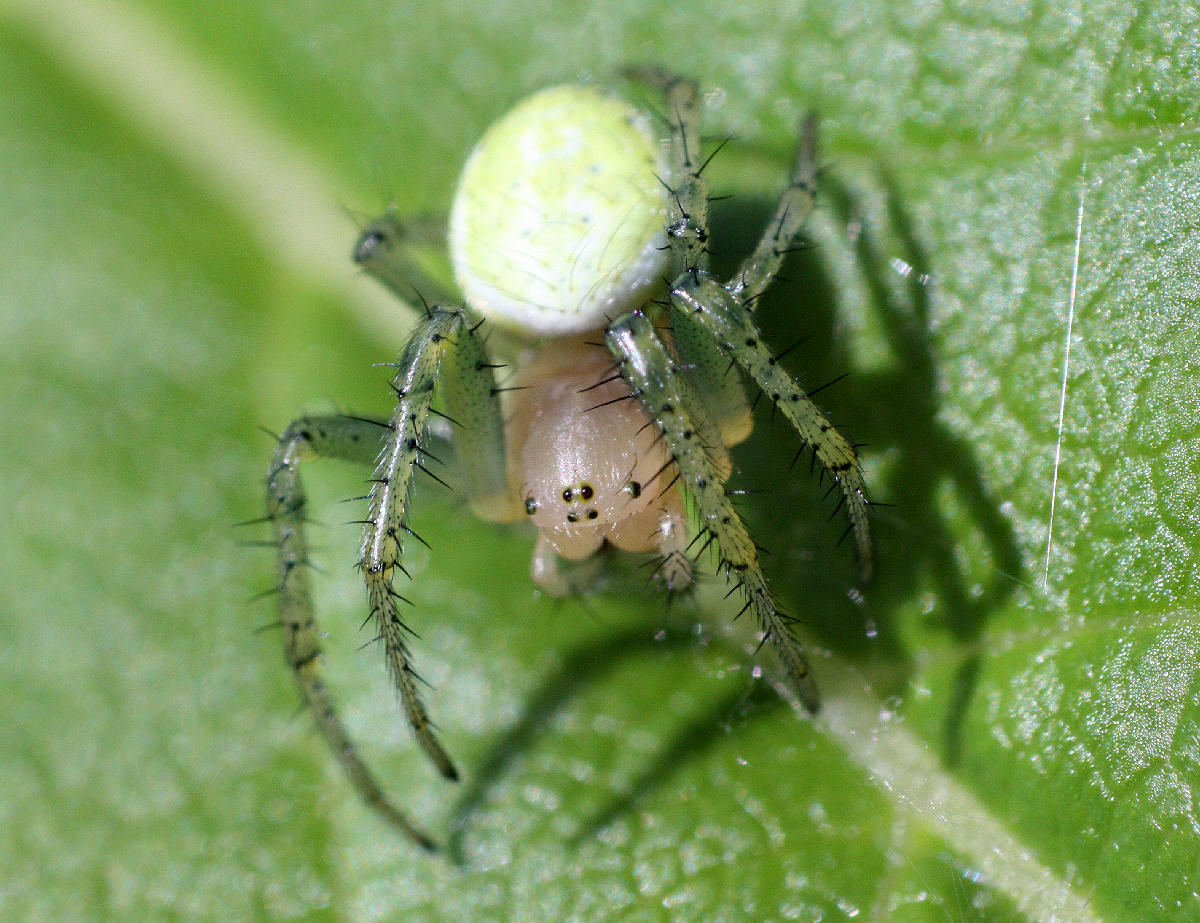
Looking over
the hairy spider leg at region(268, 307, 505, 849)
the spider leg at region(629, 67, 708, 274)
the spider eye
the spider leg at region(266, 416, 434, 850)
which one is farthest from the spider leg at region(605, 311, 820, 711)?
the spider eye

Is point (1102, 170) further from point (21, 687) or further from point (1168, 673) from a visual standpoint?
point (21, 687)

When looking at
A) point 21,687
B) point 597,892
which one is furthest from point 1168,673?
point 21,687

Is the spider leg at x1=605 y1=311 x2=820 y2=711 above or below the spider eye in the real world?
below

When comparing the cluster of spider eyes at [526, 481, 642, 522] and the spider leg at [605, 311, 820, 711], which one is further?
the cluster of spider eyes at [526, 481, 642, 522]

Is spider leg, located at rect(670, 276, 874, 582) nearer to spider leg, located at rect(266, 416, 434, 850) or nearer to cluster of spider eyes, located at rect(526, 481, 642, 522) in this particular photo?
cluster of spider eyes, located at rect(526, 481, 642, 522)

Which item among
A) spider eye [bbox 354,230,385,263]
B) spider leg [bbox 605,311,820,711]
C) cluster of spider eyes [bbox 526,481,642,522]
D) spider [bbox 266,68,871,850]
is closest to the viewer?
spider leg [bbox 605,311,820,711]

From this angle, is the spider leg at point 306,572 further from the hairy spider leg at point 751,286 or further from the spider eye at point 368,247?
the hairy spider leg at point 751,286

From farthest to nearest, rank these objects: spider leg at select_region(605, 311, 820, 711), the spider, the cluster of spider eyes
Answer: the cluster of spider eyes
the spider
spider leg at select_region(605, 311, 820, 711)

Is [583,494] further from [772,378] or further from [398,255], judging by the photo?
[398,255]

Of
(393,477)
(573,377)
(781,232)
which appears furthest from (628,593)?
(781,232)
